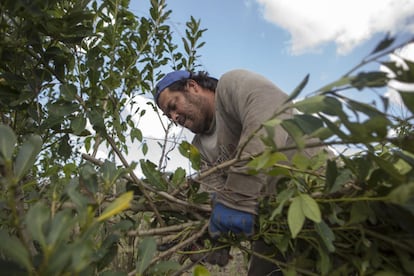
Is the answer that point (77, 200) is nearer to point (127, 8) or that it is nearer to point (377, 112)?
point (377, 112)

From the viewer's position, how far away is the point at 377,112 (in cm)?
56

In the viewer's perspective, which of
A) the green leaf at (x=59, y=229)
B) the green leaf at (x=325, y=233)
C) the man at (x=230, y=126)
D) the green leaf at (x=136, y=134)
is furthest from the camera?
the green leaf at (x=136, y=134)

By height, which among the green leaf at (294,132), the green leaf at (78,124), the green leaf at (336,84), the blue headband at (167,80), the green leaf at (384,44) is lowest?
the green leaf at (294,132)

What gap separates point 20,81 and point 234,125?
1106 millimetres

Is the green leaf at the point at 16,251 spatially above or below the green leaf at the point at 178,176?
below

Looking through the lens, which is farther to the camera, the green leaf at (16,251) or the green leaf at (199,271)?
the green leaf at (199,271)

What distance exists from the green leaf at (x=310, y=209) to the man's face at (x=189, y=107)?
1.69 meters

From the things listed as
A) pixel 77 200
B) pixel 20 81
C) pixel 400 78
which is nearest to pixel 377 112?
pixel 400 78

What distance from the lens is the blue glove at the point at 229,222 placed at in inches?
35.0

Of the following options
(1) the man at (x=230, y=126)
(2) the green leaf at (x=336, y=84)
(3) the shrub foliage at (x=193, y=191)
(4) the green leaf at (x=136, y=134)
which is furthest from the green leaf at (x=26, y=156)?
(4) the green leaf at (x=136, y=134)

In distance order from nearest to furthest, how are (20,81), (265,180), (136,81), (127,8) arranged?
(20,81)
(265,180)
(127,8)
(136,81)

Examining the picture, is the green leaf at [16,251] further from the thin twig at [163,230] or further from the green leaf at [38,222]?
the thin twig at [163,230]

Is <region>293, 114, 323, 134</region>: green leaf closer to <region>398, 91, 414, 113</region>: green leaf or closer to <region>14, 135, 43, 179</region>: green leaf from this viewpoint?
<region>398, 91, 414, 113</region>: green leaf

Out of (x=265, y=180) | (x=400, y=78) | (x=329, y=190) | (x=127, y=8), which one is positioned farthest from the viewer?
(x=127, y=8)
